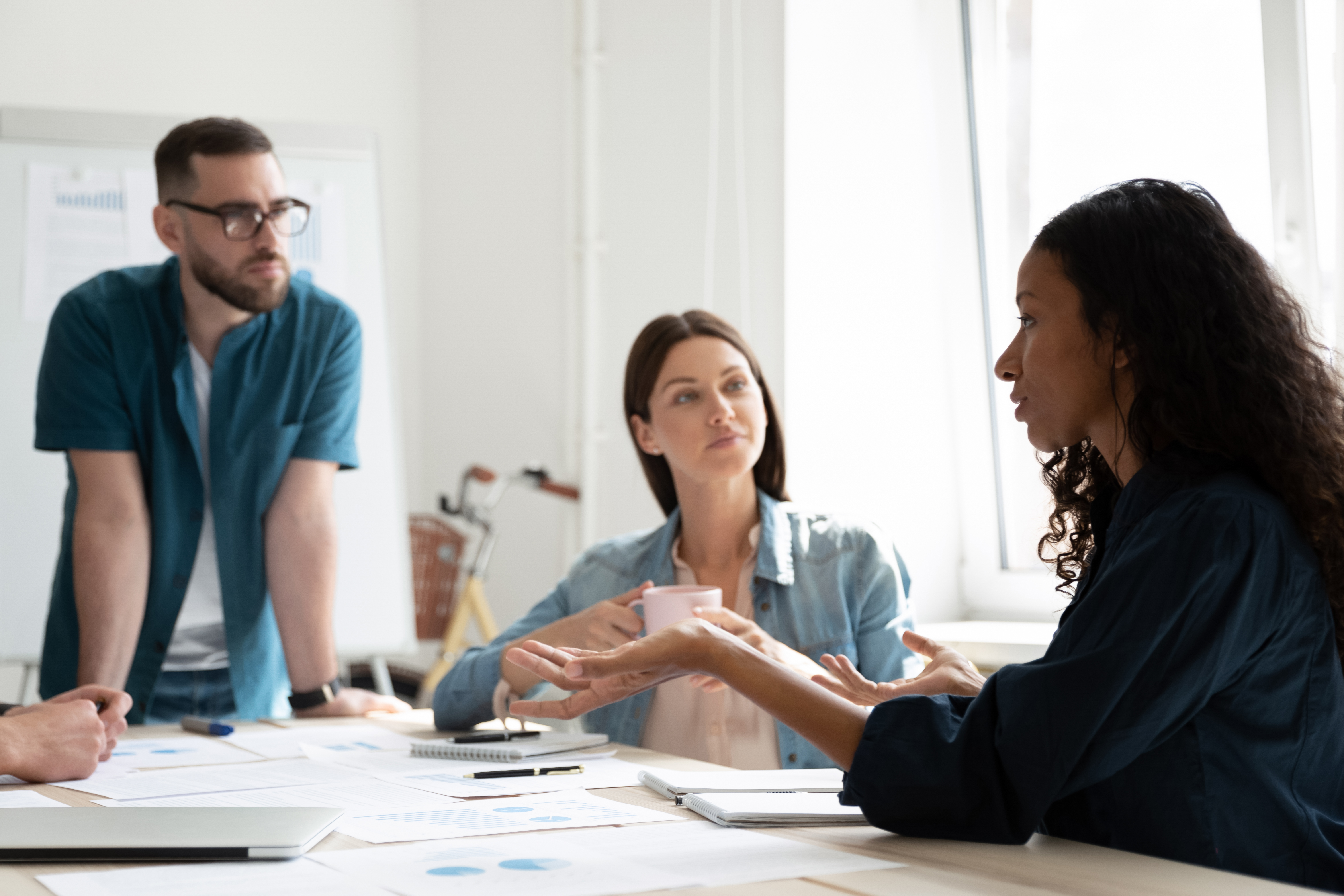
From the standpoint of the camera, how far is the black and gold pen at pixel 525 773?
1280mm

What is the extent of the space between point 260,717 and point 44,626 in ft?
2.81

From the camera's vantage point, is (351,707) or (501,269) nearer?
(351,707)

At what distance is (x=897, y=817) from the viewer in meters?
0.95

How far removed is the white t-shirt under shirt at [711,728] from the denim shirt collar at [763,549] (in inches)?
1.5

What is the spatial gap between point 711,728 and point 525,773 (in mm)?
596

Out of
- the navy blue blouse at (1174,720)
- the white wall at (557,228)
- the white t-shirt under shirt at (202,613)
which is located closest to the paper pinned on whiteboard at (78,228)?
the white t-shirt under shirt at (202,613)

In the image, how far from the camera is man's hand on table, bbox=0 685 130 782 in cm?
130

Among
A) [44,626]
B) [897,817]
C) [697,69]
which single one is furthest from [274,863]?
[697,69]

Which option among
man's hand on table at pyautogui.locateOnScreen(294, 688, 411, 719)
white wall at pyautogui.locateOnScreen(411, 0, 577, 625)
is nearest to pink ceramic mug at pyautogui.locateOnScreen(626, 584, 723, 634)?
man's hand on table at pyautogui.locateOnScreen(294, 688, 411, 719)

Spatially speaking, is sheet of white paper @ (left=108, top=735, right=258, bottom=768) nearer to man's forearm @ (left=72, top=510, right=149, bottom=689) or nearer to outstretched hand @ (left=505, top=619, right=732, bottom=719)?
man's forearm @ (left=72, top=510, right=149, bottom=689)

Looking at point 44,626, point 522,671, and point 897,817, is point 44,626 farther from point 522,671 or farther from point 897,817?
point 897,817

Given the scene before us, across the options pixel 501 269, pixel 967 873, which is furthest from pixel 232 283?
pixel 501 269

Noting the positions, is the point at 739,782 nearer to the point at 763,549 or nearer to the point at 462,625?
the point at 763,549

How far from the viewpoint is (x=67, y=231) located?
2.75 metres
